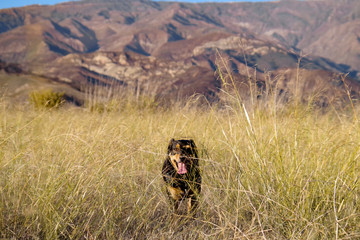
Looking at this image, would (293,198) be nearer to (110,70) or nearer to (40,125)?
(40,125)

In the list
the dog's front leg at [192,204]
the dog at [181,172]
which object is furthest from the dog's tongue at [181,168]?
the dog's front leg at [192,204]

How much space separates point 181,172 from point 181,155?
93 mm

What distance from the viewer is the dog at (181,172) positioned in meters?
1.55

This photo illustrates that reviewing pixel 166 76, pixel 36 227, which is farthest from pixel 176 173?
pixel 166 76

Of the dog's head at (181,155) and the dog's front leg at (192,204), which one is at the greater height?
the dog's head at (181,155)

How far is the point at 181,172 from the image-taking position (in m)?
1.53

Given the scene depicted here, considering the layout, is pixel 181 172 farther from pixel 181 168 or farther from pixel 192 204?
→ pixel 192 204

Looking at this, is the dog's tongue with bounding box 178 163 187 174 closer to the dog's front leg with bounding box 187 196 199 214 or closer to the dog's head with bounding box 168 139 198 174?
the dog's head with bounding box 168 139 198 174

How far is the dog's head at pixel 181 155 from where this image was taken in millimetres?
1542

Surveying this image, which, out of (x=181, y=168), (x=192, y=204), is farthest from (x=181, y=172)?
(x=192, y=204)

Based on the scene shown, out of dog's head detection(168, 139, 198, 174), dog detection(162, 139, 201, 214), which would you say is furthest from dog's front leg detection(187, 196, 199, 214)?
dog's head detection(168, 139, 198, 174)

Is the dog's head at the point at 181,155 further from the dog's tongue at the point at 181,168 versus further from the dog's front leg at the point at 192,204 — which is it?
the dog's front leg at the point at 192,204

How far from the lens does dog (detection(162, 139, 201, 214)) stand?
1550 millimetres

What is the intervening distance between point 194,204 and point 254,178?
0.42m
